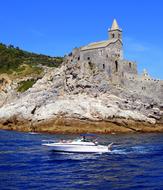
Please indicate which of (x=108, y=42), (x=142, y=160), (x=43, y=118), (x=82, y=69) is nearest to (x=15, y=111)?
(x=43, y=118)

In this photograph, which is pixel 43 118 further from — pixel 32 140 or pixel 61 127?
pixel 32 140

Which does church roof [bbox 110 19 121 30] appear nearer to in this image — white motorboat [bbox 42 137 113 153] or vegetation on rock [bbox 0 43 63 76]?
vegetation on rock [bbox 0 43 63 76]

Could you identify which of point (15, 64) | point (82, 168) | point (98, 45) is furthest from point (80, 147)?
point (15, 64)

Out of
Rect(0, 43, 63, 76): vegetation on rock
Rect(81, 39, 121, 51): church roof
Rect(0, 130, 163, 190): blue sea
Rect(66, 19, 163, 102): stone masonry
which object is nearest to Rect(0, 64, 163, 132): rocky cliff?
Rect(66, 19, 163, 102): stone masonry

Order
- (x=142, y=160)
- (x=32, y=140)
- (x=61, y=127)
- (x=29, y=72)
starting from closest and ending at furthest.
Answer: (x=142, y=160) < (x=32, y=140) < (x=61, y=127) < (x=29, y=72)

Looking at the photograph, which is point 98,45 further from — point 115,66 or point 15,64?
point 15,64

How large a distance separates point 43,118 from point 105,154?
32.3 m

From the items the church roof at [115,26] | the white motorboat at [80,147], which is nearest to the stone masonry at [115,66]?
the church roof at [115,26]

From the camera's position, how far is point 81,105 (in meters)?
75.8

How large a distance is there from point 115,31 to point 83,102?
1819cm

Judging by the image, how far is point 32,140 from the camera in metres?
60.3

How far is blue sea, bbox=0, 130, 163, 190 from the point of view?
3094 cm

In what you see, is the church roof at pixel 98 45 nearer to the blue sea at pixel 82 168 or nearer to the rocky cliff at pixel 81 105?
the rocky cliff at pixel 81 105

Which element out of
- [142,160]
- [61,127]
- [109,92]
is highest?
[109,92]
